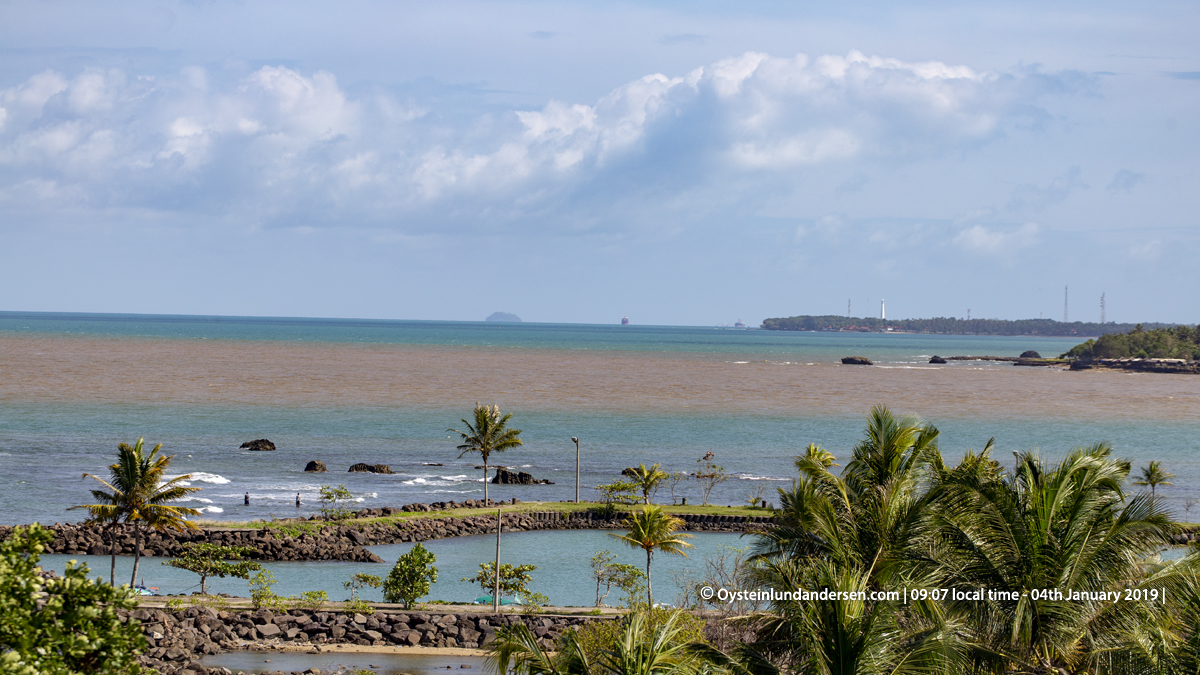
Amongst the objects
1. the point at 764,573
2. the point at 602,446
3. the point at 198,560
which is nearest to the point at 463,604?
the point at 198,560

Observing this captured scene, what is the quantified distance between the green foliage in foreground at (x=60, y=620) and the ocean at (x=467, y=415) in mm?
40676

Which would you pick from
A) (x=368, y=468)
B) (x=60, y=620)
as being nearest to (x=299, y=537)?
(x=368, y=468)

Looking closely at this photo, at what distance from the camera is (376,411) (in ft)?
337

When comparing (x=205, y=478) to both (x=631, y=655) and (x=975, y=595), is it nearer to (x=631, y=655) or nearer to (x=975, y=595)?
(x=631, y=655)

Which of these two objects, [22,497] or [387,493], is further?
[387,493]

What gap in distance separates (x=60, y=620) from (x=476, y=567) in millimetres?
32330

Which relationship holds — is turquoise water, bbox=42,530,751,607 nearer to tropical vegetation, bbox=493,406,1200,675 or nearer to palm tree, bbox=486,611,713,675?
tropical vegetation, bbox=493,406,1200,675

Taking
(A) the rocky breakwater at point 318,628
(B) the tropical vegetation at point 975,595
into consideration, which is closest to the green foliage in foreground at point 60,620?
(B) the tropical vegetation at point 975,595

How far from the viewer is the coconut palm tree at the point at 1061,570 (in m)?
14.7

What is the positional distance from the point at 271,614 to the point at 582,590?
520 inches

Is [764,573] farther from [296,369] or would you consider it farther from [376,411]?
[296,369]

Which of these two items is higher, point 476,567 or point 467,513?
point 467,513

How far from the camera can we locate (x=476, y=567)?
42.8 m

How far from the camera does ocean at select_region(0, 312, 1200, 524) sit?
6188 centimetres
